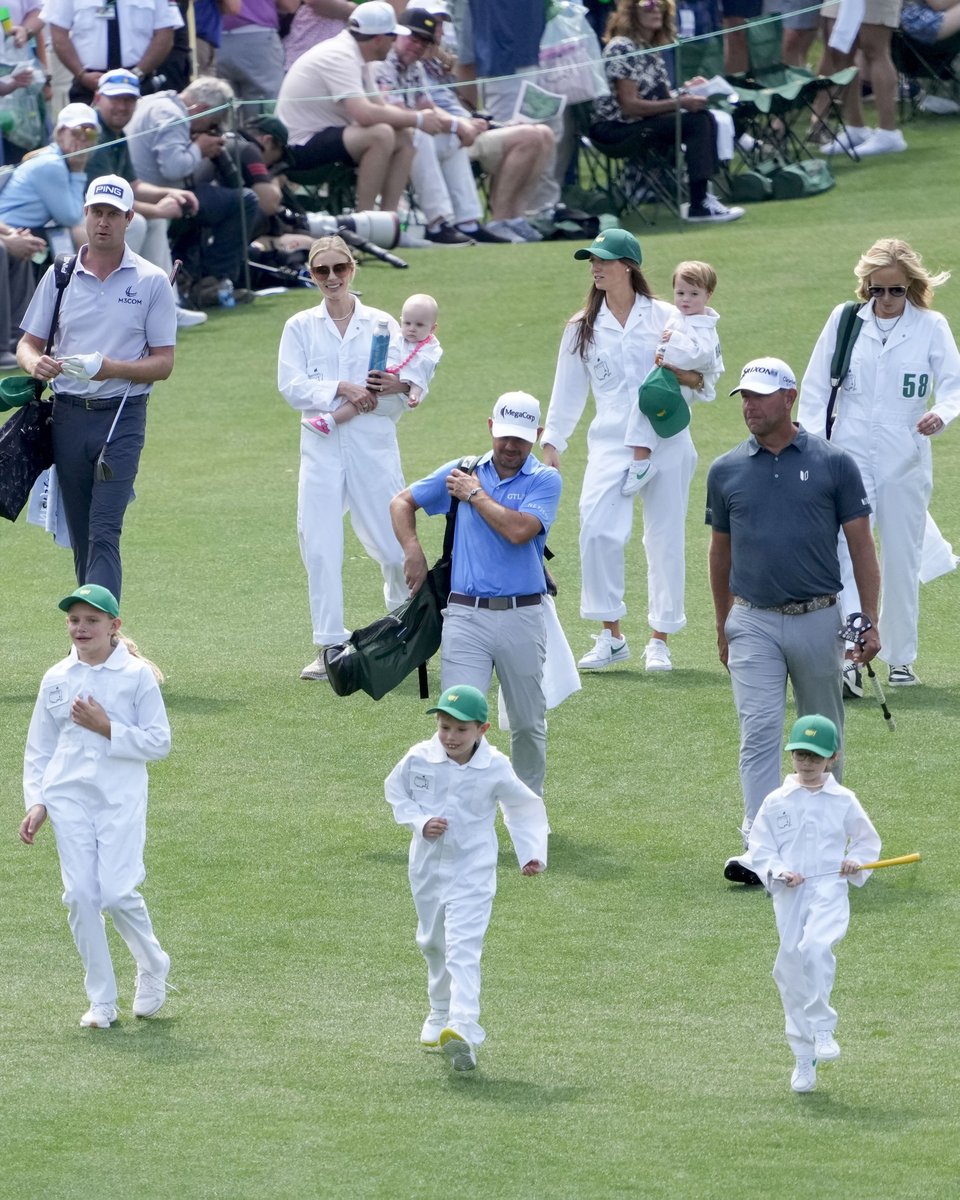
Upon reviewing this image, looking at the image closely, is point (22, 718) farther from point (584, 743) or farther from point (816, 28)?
point (816, 28)

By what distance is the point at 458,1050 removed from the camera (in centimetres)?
729

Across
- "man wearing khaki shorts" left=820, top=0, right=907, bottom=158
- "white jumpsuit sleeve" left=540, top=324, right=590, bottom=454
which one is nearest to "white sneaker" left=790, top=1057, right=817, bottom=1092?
"white jumpsuit sleeve" left=540, top=324, right=590, bottom=454

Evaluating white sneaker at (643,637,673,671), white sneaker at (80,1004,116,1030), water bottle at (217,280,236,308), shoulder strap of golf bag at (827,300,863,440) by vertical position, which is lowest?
water bottle at (217,280,236,308)

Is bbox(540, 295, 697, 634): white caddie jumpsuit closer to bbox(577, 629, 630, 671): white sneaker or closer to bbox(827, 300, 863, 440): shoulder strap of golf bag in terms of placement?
bbox(577, 629, 630, 671): white sneaker

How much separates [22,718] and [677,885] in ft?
12.9

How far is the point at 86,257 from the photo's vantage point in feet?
36.7

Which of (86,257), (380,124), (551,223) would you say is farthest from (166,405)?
(86,257)

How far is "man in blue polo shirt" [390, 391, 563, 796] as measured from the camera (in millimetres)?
9180

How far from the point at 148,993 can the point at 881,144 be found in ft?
60.2

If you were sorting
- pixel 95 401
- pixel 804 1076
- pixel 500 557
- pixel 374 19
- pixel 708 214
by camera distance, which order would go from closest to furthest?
pixel 804 1076 < pixel 500 557 < pixel 95 401 < pixel 374 19 < pixel 708 214

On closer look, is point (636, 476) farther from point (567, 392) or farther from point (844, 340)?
point (844, 340)

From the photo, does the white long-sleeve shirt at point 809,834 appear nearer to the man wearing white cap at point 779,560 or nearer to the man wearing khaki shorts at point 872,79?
the man wearing white cap at point 779,560

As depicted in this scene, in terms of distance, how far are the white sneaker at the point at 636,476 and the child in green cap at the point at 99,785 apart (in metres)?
4.67

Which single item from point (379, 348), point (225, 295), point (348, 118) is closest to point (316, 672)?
point (379, 348)
